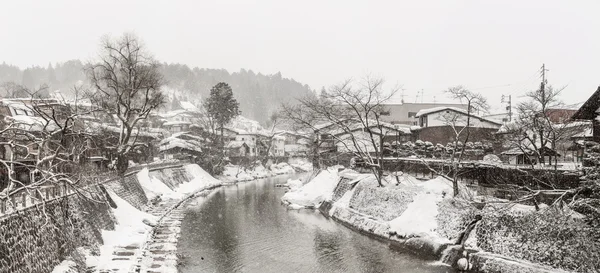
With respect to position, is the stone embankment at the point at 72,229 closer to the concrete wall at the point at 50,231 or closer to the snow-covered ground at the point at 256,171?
the concrete wall at the point at 50,231

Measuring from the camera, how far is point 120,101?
26.6m

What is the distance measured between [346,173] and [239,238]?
1280cm

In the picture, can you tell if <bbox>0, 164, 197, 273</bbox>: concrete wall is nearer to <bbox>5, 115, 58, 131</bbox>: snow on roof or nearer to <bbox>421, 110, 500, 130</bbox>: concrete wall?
<bbox>5, 115, 58, 131</bbox>: snow on roof

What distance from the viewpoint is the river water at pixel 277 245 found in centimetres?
1623

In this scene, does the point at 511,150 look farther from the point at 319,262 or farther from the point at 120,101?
the point at 120,101

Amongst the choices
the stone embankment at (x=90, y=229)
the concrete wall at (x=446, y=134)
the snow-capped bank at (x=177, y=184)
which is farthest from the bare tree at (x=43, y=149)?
the concrete wall at (x=446, y=134)

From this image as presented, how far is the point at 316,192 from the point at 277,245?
13325 mm

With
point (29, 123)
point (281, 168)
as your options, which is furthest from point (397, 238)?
point (281, 168)

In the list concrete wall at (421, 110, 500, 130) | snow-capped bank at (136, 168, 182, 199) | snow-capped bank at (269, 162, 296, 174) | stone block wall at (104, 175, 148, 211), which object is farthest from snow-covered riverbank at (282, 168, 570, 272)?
snow-capped bank at (269, 162, 296, 174)

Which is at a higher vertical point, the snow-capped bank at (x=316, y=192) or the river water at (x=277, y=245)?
the snow-capped bank at (x=316, y=192)

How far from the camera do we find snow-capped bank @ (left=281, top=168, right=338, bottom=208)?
31016 mm

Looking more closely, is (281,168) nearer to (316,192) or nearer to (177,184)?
(177,184)

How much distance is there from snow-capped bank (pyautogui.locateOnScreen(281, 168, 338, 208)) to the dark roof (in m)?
17.3

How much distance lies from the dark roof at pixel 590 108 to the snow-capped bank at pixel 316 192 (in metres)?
17.3
